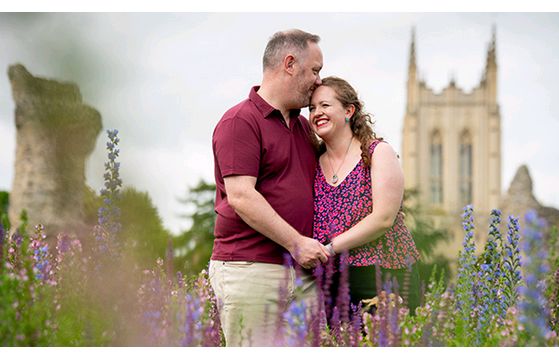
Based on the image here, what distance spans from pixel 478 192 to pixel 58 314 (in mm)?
81536

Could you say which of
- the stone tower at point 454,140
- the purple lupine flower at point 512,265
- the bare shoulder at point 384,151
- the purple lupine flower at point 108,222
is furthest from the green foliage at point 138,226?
the stone tower at point 454,140

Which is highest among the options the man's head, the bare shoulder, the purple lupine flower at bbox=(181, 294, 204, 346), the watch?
the man's head

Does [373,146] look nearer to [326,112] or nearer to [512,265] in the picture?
[326,112]

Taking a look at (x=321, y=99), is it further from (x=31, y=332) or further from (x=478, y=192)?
(x=478, y=192)

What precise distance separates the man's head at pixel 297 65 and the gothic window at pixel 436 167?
261 feet

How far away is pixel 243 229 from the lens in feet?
11.6

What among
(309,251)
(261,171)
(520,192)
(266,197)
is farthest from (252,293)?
(520,192)

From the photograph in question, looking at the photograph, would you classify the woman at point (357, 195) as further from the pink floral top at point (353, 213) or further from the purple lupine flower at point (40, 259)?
the purple lupine flower at point (40, 259)

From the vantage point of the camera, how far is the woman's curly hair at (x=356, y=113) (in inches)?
145

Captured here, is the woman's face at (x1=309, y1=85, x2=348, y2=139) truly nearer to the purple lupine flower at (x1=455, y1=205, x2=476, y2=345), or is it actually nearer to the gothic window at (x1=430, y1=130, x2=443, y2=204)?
the purple lupine flower at (x1=455, y1=205, x2=476, y2=345)

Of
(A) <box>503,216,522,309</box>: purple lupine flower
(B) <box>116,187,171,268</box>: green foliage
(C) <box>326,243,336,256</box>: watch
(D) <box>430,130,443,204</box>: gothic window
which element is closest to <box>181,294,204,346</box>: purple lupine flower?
(B) <box>116,187,171,268</box>: green foliage

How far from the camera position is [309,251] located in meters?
3.32

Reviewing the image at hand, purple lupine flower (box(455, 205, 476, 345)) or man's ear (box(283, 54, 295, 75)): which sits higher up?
man's ear (box(283, 54, 295, 75))

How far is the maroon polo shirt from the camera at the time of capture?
3422 millimetres
